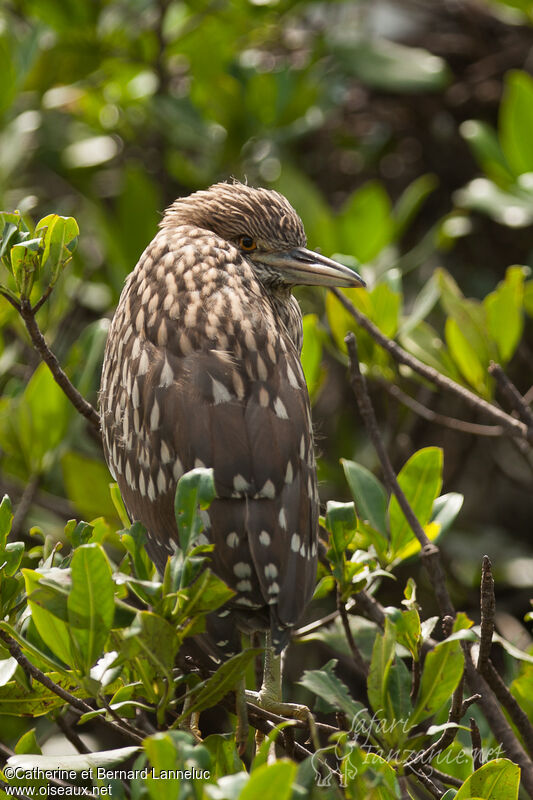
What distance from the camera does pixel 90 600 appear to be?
1748 millimetres

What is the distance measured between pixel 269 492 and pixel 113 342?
686mm

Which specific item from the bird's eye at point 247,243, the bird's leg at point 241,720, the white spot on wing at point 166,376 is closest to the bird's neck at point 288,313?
the bird's eye at point 247,243

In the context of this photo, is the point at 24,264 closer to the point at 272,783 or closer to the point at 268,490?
the point at 268,490

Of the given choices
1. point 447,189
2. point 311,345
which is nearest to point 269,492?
point 311,345

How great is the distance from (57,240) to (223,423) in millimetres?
523

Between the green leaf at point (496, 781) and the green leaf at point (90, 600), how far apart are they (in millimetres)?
743

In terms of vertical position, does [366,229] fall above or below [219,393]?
below

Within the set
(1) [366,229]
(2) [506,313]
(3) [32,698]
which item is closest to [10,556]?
(3) [32,698]

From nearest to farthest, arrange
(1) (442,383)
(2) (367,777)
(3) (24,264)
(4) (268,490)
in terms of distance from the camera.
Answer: (2) (367,777) < (3) (24,264) < (4) (268,490) < (1) (442,383)

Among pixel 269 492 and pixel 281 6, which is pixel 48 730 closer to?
pixel 269 492

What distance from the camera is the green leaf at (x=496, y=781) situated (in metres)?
1.95

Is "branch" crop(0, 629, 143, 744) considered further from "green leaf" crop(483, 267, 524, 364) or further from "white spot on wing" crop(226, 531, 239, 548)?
"green leaf" crop(483, 267, 524, 364)

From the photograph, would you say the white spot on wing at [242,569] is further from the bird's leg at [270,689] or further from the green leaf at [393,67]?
the green leaf at [393,67]

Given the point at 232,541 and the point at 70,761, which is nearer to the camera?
the point at 70,761
